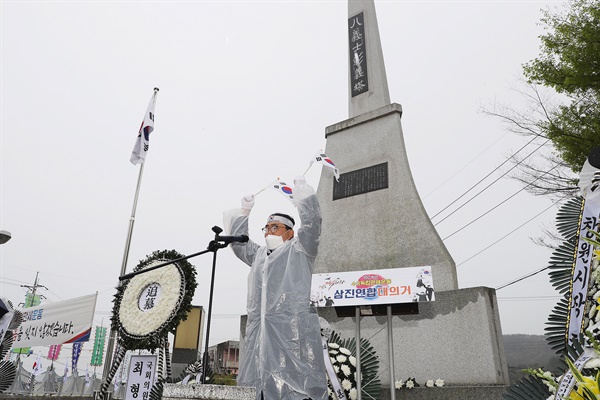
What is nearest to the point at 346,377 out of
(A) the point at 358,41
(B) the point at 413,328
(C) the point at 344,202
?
(B) the point at 413,328

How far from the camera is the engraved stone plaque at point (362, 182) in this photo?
9047 millimetres

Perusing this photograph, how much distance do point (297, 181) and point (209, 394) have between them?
240 centimetres

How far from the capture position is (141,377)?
6055mm

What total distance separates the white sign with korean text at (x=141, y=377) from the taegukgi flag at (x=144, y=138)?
5.26 m

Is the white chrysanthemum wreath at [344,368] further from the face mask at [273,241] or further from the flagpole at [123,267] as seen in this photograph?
the flagpole at [123,267]

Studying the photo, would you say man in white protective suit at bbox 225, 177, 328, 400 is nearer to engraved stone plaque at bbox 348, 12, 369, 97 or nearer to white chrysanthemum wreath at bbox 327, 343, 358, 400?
white chrysanthemum wreath at bbox 327, 343, 358, 400

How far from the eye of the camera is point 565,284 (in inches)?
125

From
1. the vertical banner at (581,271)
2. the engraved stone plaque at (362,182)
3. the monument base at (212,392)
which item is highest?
the engraved stone plaque at (362,182)

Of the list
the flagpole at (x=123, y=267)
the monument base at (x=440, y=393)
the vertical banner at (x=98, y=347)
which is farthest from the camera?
the vertical banner at (x=98, y=347)

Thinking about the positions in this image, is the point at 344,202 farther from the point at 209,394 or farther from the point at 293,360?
the point at 209,394

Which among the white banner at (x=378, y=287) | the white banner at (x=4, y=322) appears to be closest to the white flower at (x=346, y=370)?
the white banner at (x=378, y=287)

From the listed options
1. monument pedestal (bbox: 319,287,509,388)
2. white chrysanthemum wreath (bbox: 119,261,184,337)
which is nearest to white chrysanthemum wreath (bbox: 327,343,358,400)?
monument pedestal (bbox: 319,287,509,388)

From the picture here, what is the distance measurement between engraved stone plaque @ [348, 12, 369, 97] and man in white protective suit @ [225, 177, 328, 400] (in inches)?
266

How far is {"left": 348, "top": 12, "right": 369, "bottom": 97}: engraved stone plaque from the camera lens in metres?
10.9
